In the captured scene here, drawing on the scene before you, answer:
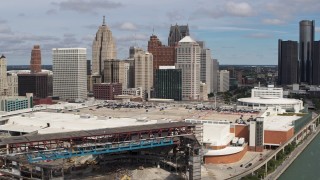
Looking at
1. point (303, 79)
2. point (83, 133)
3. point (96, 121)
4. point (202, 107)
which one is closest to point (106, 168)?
point (83, 133)

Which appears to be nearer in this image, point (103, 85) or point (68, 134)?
point (68, 134)

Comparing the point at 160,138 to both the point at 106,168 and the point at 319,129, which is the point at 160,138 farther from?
the point at 319,129

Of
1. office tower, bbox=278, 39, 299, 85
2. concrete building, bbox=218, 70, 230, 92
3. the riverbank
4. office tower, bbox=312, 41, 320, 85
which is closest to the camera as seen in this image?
the riverbank

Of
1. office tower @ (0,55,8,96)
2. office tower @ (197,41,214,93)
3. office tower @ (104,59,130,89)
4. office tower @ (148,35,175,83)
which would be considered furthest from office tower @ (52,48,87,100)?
office tower @ (197,41,214,93)

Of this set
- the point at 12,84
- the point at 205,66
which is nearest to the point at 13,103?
the point at 12,84

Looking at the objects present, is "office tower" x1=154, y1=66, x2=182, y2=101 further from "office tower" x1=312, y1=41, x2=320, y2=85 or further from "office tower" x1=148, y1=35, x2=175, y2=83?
"office tower" x1=312, y1=41, x2=320, y2=85
